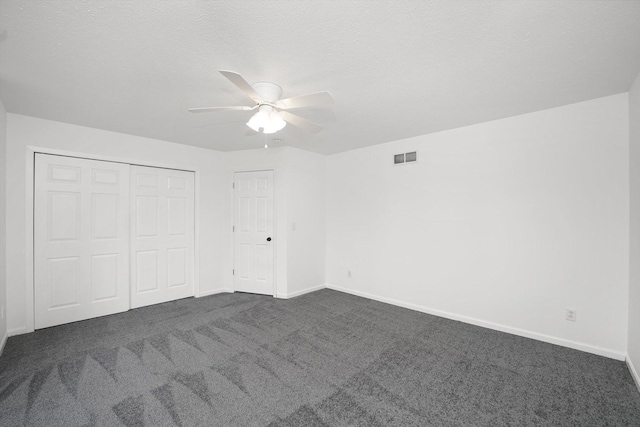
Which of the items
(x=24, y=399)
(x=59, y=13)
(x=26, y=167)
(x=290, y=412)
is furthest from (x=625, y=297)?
(x=26, y=167)

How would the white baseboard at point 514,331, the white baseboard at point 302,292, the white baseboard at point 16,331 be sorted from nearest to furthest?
the white baseboard at point 514,331, the white baseboard at point 16,331, the white baseboard at point 302,292

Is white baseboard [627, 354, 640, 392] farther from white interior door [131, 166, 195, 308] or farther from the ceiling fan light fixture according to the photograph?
white interior door [131, 166, 195, 308]

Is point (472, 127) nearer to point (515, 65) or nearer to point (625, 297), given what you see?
point (515, 65)

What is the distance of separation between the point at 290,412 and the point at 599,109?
371cm

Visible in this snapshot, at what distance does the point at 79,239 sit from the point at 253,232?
7.21 ft

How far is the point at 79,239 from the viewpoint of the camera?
3332mm

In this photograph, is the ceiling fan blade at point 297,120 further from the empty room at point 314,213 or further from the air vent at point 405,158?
the air vent at point 405,158

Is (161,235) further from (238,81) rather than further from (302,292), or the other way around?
(238,81)

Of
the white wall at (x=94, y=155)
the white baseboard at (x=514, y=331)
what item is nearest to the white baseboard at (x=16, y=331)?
the white wall at (x=94, y=155)

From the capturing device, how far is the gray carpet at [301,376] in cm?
179

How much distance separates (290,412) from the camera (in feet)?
5.95

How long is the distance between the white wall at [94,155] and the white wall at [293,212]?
217 mm

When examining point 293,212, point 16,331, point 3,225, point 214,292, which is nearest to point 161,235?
point 214,292

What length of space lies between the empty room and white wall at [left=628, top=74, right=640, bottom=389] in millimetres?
33
